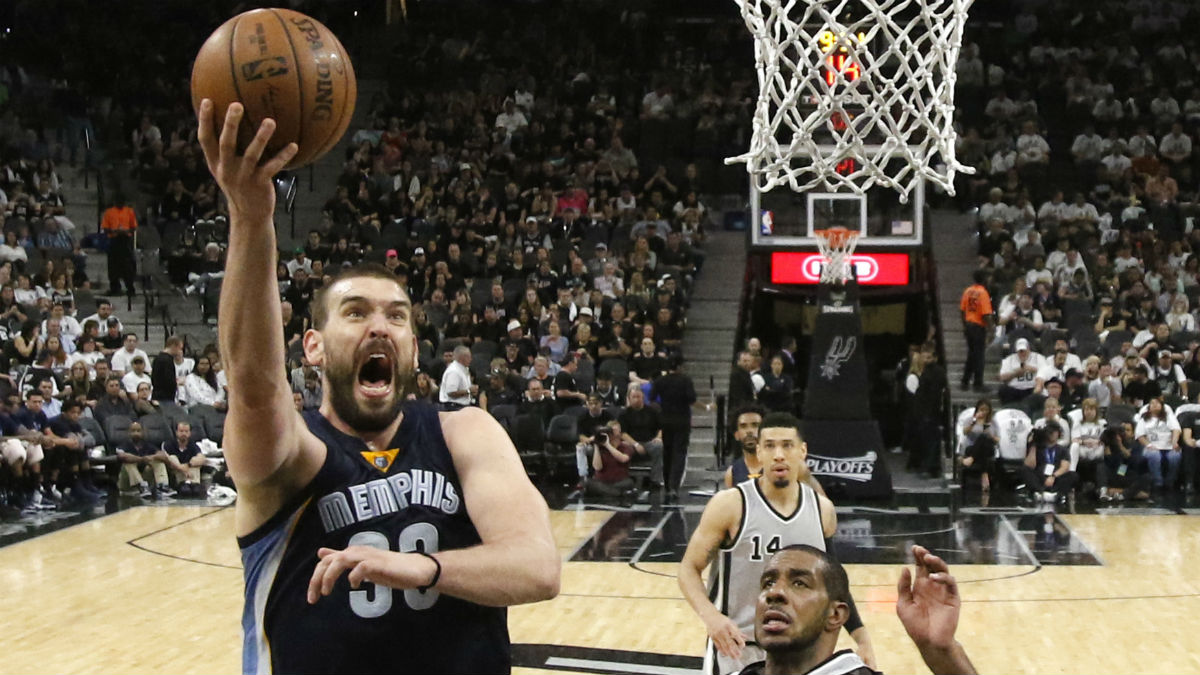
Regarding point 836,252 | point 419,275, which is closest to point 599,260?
point 419,275

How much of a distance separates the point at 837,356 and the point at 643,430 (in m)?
2.12

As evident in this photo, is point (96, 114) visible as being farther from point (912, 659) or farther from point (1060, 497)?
point (912, 659)

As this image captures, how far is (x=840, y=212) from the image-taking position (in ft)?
56.5

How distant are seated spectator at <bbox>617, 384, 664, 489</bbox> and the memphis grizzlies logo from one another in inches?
70.0

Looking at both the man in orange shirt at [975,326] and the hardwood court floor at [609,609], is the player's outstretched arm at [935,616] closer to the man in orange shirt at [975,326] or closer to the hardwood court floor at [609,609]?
the hardwood court floor at [609,609]

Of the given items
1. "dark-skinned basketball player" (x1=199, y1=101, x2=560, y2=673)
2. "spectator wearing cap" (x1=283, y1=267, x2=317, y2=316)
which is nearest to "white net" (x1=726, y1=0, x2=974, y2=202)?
"dark-skinned basketball player" (x1=199, y1=101, x2=560, y2=673)

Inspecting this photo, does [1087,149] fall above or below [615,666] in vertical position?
above

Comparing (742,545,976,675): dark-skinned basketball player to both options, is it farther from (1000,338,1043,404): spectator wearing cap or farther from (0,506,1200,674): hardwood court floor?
(1000,338,1043,404): spectator wearing cap

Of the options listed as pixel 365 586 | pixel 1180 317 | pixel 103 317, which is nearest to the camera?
pixel 365 586

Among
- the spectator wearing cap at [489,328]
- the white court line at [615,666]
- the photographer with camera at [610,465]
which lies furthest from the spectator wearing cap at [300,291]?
the white court line at [615,666]

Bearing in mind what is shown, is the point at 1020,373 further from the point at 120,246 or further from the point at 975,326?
the point at 120,246

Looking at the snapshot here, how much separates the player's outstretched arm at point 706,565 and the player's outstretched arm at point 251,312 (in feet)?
9.85

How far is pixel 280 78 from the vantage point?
8.22 feet

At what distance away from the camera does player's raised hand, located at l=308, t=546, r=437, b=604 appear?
2.25 meters
